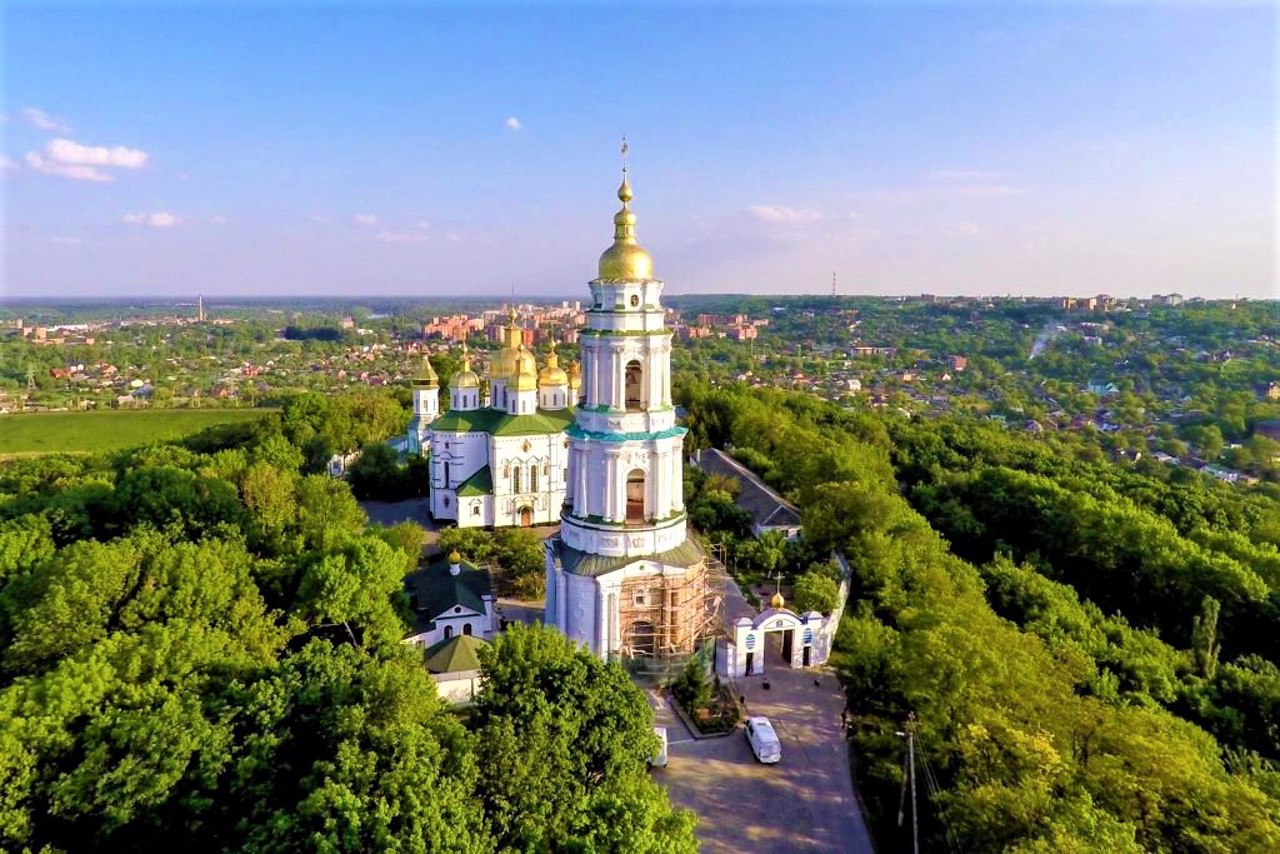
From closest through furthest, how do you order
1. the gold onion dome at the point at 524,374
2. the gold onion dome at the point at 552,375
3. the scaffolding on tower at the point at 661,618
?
the scaffolding on tower at the point at 661,618 → the gold onion dome at the point at 524,374 → the gold onion dome at the point at 552,375

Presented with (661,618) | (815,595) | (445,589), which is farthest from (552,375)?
(815,595)

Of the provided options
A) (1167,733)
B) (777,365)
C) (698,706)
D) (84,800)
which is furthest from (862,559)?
(777,365)

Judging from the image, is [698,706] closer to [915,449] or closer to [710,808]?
[710,808]

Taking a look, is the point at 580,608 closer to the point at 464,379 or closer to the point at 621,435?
the point at 621,435

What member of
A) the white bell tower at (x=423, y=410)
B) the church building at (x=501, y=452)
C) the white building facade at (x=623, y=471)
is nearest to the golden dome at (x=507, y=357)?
the church building at (x=501, y=452)

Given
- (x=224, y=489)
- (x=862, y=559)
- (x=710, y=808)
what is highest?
(x=224, y=489)

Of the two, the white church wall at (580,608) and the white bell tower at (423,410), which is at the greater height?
the white bell tower at (423,410)

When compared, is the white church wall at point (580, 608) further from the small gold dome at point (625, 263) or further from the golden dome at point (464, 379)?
the golden dome at point (464, 379)
